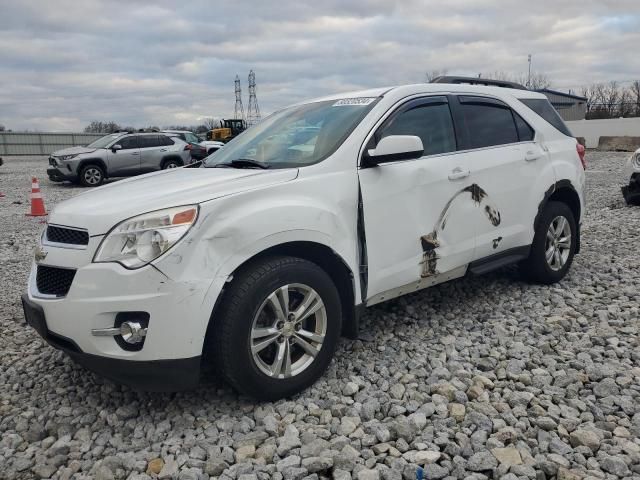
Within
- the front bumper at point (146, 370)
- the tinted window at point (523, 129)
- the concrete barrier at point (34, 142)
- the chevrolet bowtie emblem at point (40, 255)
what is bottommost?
the front bumper at point (146, 370)

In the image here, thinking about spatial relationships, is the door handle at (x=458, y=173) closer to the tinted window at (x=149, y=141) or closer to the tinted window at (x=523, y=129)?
the tinted window at (x=523, y=129)

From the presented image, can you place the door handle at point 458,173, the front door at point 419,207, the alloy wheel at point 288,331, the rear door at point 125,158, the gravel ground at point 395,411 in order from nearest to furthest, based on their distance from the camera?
the gravel ground at point 395,411
the alloy wheel at point 288,331
the front door at point 419,207
the door handle at point 458,173
the rear door at point 125,158

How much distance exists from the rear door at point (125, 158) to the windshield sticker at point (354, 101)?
1418 centimetres

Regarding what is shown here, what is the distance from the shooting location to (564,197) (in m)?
4.97

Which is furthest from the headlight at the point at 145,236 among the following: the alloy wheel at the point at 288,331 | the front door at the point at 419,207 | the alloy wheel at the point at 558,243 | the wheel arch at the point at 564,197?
the alloy wheel at the point at 558,243

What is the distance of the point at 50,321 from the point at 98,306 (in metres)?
0.39

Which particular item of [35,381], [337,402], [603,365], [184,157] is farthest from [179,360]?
[184,157]

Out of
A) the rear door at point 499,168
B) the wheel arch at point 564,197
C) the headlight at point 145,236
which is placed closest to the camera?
the headlight at point 145,236

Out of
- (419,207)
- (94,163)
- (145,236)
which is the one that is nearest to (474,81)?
(419,207)

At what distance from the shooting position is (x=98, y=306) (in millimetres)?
2627

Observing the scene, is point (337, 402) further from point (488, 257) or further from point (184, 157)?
point (184, 157)

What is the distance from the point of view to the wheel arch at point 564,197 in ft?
15.1

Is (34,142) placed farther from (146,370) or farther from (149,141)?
(146,370)

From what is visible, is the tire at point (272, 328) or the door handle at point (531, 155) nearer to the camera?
the tire at point (272, 328)
